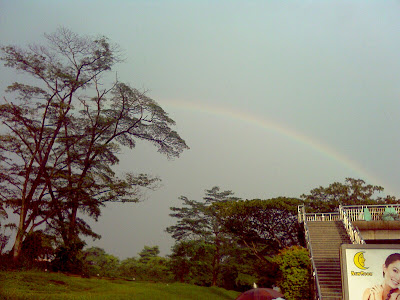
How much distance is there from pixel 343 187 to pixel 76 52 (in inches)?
1136

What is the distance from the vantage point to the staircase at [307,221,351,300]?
19.4 metres

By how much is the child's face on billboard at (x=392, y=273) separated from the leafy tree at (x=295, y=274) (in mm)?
6120

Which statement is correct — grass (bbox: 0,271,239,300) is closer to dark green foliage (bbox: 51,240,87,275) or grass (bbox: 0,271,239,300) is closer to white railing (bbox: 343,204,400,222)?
dark green foliage (bbox: 51,240,87,275)

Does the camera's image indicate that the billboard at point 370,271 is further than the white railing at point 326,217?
No

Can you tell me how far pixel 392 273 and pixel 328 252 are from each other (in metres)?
7.81

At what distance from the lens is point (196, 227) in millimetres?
42406

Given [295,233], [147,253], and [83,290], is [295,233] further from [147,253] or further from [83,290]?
[147,253]

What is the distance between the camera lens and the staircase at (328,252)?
19359 mm

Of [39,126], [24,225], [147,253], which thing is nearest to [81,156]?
[39,126]

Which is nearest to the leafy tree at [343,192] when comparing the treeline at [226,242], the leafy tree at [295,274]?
the treeline at [226,242]

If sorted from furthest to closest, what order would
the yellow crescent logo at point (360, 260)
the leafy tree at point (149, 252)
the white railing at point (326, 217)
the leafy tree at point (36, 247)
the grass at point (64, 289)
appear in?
the leafy tree at point (149, 252), the white railing at point (326, 217), the leafy tree at point (36, 247), the grass at point (64, 289), the yellow crescent logo at point (360, 260)

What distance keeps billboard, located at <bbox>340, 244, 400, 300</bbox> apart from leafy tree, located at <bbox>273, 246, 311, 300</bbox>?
5742 mm

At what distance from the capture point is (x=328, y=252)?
2255 centimetres

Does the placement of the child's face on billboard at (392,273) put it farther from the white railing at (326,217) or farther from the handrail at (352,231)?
the white railing at (326,217)
